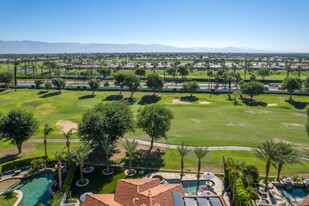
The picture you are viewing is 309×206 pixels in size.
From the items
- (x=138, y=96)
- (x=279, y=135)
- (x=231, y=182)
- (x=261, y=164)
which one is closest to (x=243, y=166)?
A: (x=231, y=182)

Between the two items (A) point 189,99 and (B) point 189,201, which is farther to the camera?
(A) point 189,99

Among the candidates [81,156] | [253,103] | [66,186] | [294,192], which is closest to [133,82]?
[253,103]

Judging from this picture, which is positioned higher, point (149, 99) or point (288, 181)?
point (149, 99)

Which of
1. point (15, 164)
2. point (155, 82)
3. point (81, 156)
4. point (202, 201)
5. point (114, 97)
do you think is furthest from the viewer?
point (155, 82)

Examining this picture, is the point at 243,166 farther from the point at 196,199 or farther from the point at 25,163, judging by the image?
the point at 25,163

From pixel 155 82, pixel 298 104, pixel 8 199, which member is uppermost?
pixel 155 82

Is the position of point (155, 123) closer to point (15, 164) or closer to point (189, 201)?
point (189, 201)
